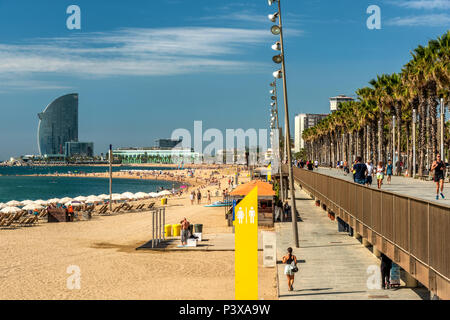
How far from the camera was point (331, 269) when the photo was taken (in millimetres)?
16156

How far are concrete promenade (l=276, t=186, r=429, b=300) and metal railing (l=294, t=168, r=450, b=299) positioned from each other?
1191mm

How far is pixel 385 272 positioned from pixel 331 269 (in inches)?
106

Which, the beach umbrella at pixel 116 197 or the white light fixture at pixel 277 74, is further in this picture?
the beach umbrella at pixel 116 197

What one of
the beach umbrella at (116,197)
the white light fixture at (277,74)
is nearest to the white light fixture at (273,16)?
the white light fixture at (277,74)

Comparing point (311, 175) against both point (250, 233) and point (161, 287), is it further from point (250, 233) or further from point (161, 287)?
point (250, 233)

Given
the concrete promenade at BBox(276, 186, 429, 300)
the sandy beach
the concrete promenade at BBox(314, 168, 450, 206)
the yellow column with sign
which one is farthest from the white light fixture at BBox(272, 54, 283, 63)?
the yellow column with sign

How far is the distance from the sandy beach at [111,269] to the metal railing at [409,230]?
3.61 meters

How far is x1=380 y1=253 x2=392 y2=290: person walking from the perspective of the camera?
13.5 meters

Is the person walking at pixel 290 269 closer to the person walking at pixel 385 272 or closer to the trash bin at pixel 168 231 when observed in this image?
the person walking at pixel 385 272

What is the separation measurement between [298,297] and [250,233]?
21.1 feet

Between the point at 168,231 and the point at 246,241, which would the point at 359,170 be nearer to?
the point at 168,231

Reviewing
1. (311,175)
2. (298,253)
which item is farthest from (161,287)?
(311,175)

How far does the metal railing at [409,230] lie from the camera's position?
341 inches

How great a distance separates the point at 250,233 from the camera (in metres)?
7.19
